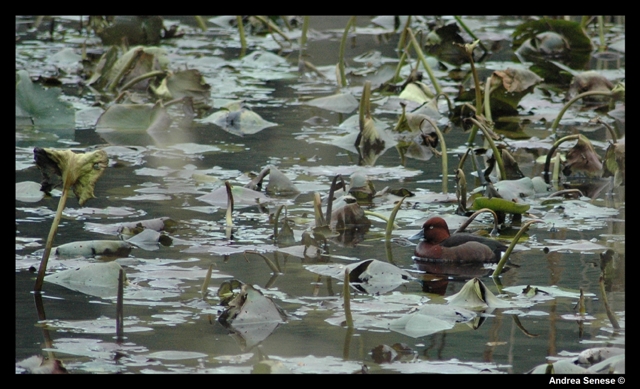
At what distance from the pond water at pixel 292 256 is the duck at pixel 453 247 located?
98mm

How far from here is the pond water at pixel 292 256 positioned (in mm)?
3625

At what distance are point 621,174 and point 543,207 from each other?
0.62 metres

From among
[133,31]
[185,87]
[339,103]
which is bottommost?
[339,103]

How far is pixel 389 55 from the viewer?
441 inches

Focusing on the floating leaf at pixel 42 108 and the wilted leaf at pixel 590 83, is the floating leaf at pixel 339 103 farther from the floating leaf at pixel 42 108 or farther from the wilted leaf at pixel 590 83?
the floating leaf at pixel 42 108

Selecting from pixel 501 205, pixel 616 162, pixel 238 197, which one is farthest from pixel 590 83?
pixel 238 197

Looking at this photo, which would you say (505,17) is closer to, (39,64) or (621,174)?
(39,64)

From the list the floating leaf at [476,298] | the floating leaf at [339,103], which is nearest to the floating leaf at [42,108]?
the floating leaf at [339,103]

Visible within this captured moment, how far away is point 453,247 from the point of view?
4898 mm

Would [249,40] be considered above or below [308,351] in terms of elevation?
above

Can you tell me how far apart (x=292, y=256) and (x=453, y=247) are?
0.72 metres

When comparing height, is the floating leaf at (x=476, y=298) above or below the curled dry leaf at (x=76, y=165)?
below

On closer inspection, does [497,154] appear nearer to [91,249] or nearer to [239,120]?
[91,249]
